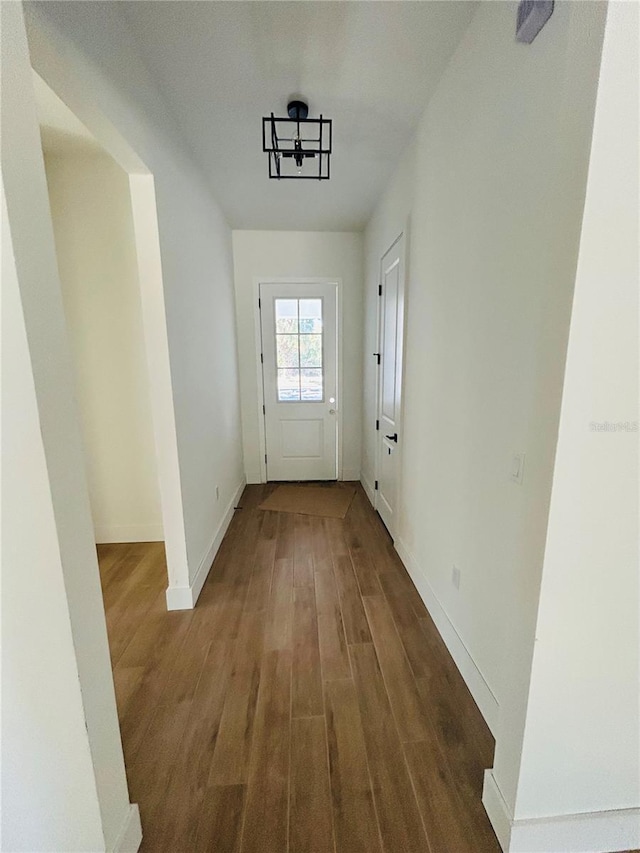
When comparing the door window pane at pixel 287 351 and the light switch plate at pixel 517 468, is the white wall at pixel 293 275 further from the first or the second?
the light switch plate at pixel 517 468

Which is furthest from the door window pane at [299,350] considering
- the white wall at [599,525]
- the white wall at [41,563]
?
the white wall at [599,525]

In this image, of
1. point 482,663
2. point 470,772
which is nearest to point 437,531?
point 482,663

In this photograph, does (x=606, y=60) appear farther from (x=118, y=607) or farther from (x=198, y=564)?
(x=118, y=607)

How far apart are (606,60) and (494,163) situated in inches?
26.8

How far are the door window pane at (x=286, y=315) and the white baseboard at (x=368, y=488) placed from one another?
178cm

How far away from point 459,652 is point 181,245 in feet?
8.48

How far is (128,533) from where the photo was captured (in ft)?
8.84

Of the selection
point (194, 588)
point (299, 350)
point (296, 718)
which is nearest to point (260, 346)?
point (299, 350)

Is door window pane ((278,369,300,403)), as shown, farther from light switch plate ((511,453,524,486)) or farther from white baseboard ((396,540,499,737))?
light switch plate ((511,453,524,486))

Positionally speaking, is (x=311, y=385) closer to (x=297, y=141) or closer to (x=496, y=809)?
(x=297, y=141)

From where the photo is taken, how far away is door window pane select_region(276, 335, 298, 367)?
12.2 ft

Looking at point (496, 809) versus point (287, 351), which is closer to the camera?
point (496, 809)

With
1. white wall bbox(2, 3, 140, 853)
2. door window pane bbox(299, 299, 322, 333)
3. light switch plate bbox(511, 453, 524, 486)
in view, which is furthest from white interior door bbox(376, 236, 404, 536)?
white wall bbox(2, 3, 140, 853)

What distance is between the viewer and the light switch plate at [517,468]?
1133 mm
